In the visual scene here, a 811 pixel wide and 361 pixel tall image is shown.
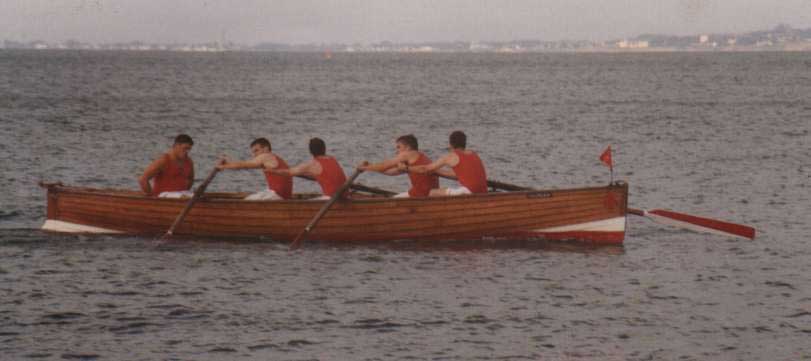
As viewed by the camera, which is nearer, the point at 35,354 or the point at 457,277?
the point at 35,354

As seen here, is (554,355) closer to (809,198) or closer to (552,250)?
(552,250)

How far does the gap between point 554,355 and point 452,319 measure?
6.85 ft

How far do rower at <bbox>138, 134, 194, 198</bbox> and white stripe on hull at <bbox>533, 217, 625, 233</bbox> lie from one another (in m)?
6.15

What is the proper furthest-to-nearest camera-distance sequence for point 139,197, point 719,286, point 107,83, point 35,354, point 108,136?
point 107,83 < point 108,136 < point 139,197 < point 719,286 < point 35,354

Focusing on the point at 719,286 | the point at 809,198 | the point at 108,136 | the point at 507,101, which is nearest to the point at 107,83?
the point at 507,101

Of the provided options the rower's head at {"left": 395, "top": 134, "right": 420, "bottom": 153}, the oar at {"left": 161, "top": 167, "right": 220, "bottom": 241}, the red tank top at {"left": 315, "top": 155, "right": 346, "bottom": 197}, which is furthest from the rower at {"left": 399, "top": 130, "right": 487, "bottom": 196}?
the oar at {"left": 161, "top": 167, "right": 220, "bottom": 241}

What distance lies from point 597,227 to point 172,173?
7.34 metres

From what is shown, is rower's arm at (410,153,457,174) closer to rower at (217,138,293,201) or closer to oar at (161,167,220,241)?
rower at (217,138,293,201)

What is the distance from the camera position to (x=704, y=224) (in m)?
20.7

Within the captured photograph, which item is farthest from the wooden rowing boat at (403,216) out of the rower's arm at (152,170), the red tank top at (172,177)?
the red tank top at (172,177)

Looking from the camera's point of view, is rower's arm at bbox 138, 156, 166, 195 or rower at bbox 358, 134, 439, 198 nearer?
rower at bbox 358, 134, 439, 198

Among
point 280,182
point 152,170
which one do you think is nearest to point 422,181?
point 280,182

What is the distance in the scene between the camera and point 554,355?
540 inches

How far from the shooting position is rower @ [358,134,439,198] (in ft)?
65.6
